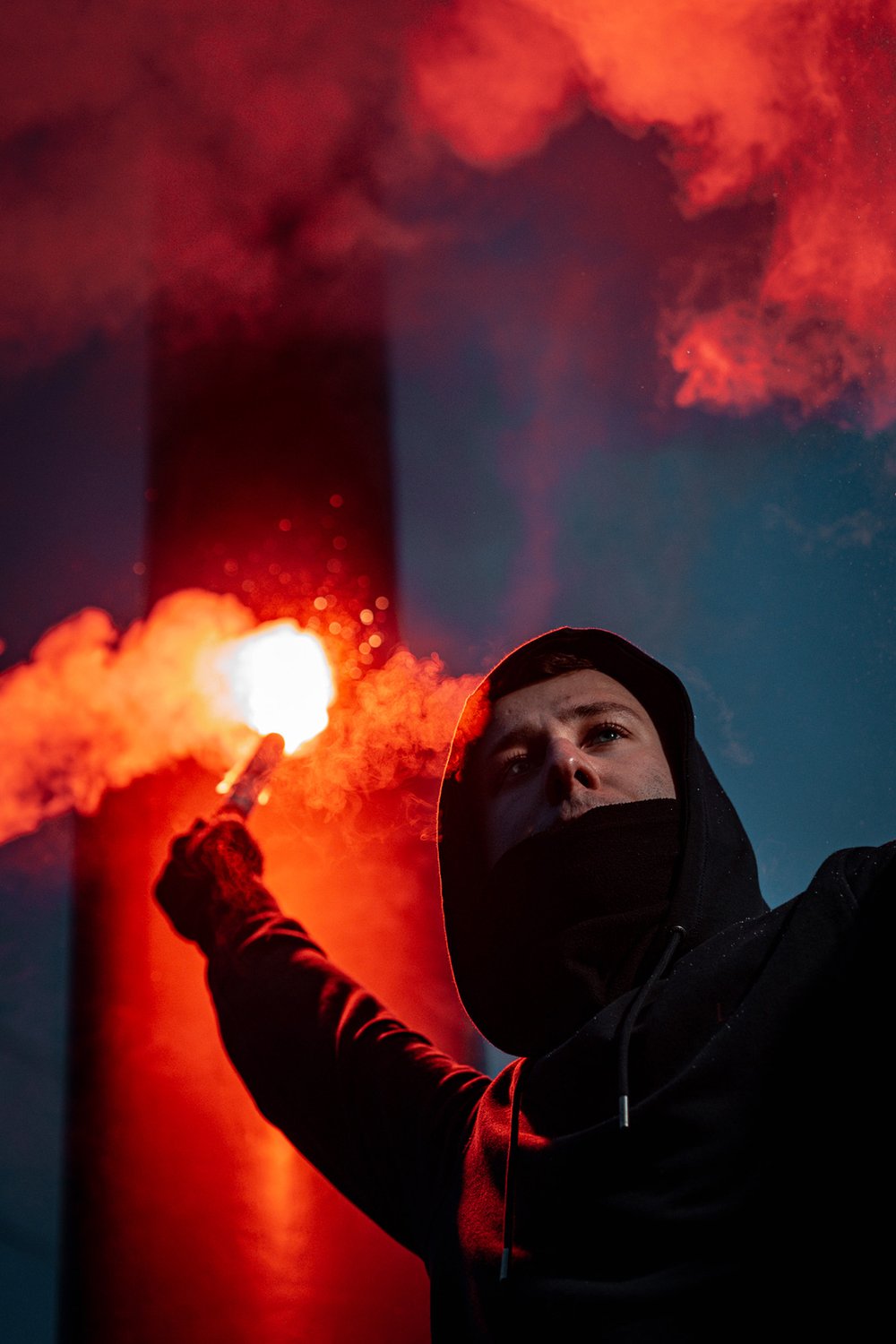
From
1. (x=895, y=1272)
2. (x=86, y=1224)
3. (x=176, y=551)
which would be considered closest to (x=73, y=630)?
(x=176, y=551)

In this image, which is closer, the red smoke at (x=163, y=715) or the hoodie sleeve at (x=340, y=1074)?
the hoodie sleeve at (x=340, y=1074)

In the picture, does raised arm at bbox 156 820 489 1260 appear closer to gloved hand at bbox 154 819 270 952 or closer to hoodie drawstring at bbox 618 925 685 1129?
gloved hand at bbox 154 819 270 952

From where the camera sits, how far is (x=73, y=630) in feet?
18.8

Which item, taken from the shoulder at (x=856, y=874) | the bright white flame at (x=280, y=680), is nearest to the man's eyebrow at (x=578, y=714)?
the shoulder at (x=856, y=874)

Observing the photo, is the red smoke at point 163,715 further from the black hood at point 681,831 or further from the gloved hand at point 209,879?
the black hood at point 681,831

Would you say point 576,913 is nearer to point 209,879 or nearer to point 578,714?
point 578,714

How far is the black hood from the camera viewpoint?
2.05m

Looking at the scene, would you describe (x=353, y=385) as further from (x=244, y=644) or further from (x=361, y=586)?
(x=244, y=644)

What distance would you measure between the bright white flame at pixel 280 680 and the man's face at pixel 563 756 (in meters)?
1.72

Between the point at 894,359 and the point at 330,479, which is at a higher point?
the point at 330,479

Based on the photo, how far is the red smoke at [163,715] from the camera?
4316 millimetres

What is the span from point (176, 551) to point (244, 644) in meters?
1.31

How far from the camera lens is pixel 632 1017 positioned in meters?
1.72

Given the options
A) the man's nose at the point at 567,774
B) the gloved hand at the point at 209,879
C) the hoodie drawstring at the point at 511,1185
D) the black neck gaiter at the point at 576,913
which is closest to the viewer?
the hoodie drawstring at the point at 511,1185
